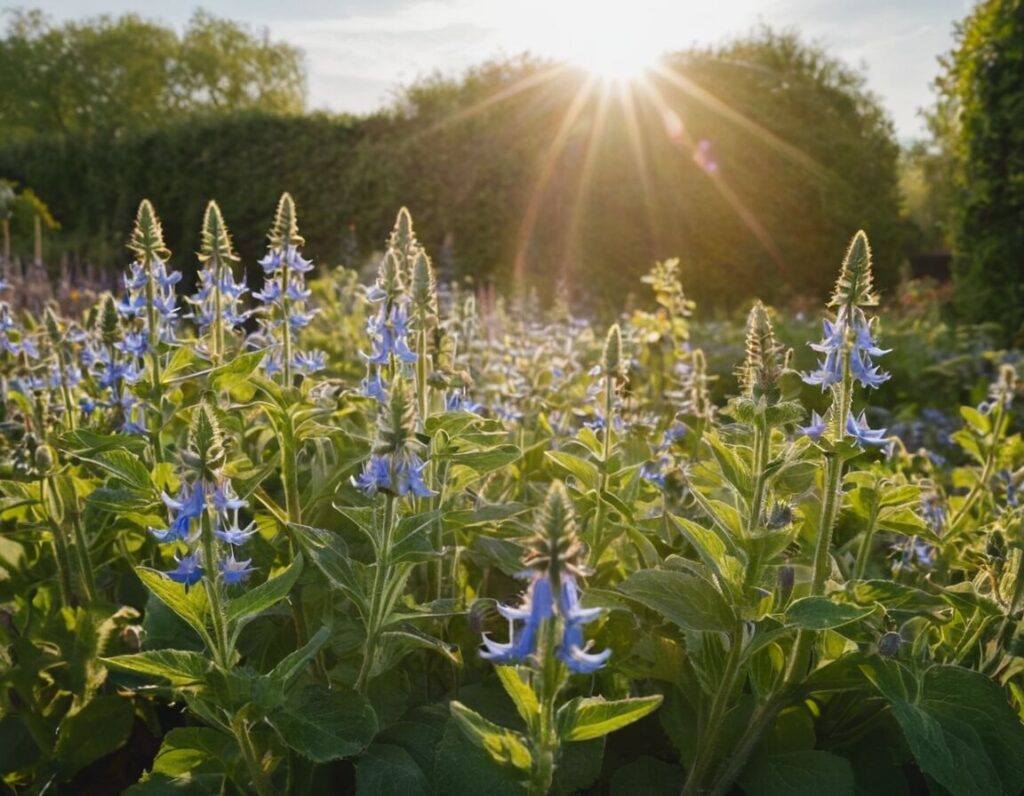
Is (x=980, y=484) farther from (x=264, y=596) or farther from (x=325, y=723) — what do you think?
(x=264, y=596)

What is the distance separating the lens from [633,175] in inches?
553

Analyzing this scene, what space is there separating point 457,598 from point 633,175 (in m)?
12.7

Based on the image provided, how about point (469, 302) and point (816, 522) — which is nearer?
point (816, 522)

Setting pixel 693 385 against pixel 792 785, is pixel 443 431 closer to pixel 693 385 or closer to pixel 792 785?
pixel 792 785

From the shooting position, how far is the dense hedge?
1395 cm

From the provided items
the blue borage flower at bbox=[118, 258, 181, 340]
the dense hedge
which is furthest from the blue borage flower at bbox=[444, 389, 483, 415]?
the dense hedge

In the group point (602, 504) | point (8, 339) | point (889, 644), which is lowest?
point (889, 644)

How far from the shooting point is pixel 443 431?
198 centimetres

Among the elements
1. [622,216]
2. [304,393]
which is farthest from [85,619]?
[622,216]

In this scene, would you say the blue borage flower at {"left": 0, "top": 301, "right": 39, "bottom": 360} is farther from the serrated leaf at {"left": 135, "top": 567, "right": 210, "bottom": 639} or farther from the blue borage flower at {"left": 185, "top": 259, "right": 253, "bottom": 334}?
the serrated leaf at {"left": 135, "top": 567, "right": 210, "bottom": 639}

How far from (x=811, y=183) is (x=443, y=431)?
548 inches

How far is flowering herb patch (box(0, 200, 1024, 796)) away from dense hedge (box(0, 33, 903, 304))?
10796mm

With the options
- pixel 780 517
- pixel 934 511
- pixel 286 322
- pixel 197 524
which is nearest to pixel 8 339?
pixel 286 322

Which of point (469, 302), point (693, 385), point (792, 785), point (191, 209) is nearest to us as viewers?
point (792, 785)
